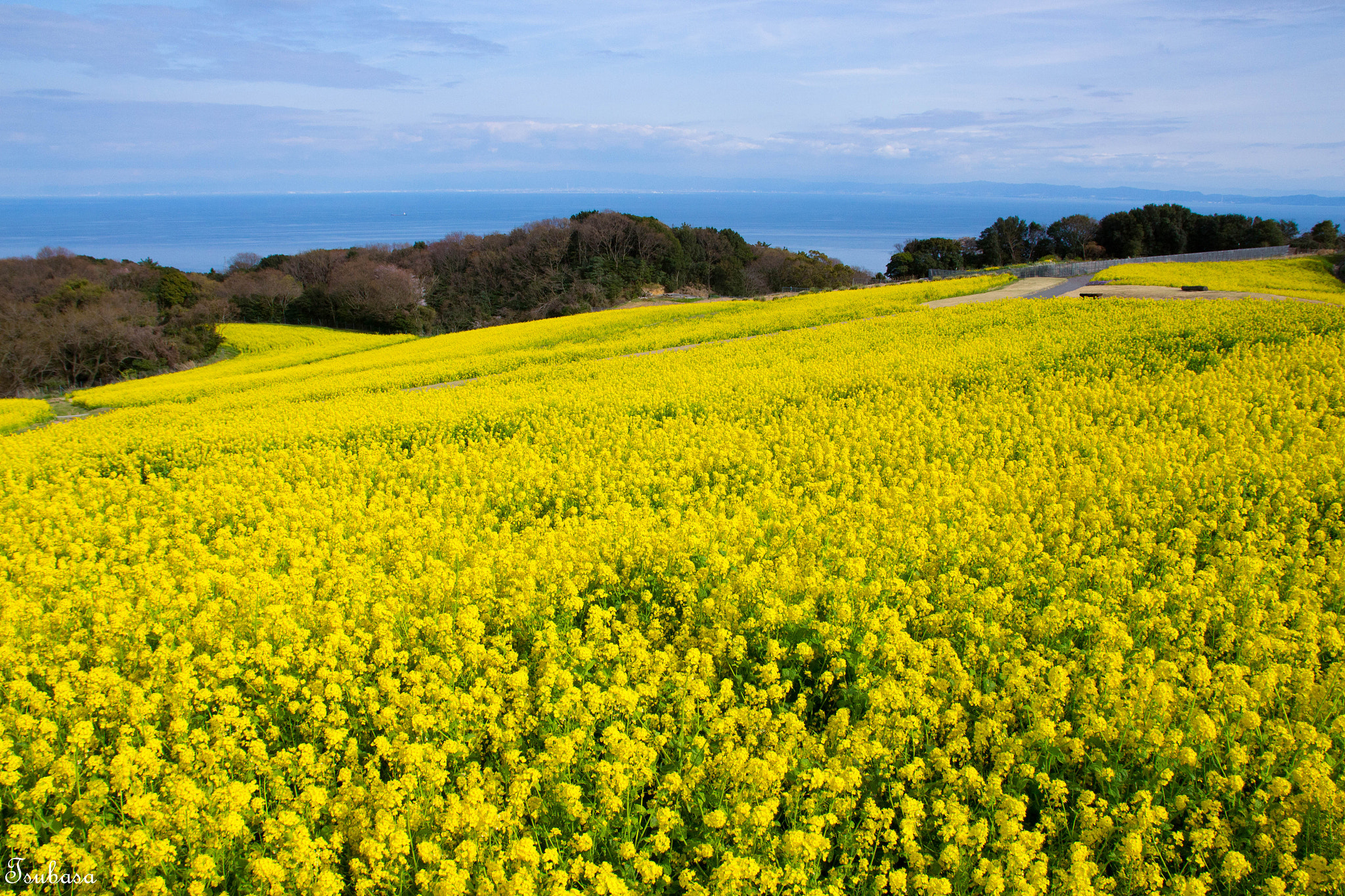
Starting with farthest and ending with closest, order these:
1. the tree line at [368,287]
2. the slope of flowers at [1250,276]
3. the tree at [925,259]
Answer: the tree at [925,259], the tree line at [368,287], the slope of flowers at [1250,276]

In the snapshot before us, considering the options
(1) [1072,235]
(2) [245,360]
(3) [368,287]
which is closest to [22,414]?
(2) [245,360]

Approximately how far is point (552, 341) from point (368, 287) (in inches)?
1194

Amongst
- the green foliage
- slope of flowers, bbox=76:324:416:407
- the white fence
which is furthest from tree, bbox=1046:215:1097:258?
slope of flowers, bbox=76:324:416:407

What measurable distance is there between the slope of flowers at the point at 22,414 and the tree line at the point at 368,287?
1229cm

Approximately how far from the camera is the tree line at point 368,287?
115 ft

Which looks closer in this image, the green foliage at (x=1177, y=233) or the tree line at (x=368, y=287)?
the tree line at (x=368, y=287)

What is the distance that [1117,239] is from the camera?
5681cm

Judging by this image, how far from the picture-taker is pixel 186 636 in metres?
5.06

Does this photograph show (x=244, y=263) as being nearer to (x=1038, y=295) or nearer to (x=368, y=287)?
(x=368, y=287)

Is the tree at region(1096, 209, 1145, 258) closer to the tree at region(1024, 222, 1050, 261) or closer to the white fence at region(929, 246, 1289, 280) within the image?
the tree at region(1024, 222, 1050, 261)

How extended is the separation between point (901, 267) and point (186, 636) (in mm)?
63406

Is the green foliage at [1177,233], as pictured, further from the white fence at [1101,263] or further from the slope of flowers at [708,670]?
the slope of flowers at [708,670]

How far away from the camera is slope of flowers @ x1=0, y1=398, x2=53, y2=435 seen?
64.6ft

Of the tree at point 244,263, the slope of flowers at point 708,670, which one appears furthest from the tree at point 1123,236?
the tree at point 244,263
